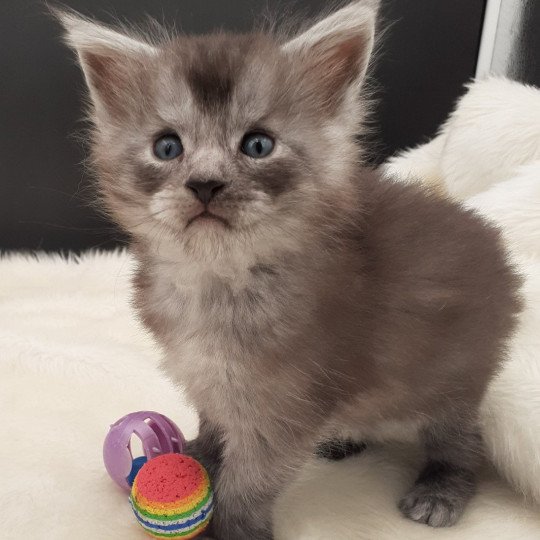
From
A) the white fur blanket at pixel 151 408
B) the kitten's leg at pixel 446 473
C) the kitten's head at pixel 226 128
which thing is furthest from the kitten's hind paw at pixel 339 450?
the kitten's head at pixel 226 128

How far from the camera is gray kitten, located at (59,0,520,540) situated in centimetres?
92

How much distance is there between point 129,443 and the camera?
1.17 meters

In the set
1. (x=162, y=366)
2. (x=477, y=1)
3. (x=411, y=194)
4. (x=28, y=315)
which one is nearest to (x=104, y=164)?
(x=162, y=366)

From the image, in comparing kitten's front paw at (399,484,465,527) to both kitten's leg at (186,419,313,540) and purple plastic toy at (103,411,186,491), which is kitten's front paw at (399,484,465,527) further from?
purple plastic toy at (103,411,186,491)

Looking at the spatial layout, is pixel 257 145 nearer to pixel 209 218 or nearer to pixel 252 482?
pixel 209 218

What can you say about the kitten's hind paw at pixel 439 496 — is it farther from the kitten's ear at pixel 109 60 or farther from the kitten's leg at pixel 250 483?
the kitten's ear at pixel 109 60

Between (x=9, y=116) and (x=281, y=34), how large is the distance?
54.2 inches

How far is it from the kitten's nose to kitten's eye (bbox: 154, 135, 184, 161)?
0.08 m

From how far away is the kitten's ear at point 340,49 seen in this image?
99 centimetres

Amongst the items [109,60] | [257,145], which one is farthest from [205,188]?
[109,60]

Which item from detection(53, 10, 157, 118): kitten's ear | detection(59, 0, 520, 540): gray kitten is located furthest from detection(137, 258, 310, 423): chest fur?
detection(53, 10, 157, 118): kitten's ear

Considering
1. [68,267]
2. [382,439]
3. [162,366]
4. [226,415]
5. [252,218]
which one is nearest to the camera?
[252,218]

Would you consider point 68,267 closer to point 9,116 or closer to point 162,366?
point 9,116

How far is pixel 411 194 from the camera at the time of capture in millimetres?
1160
